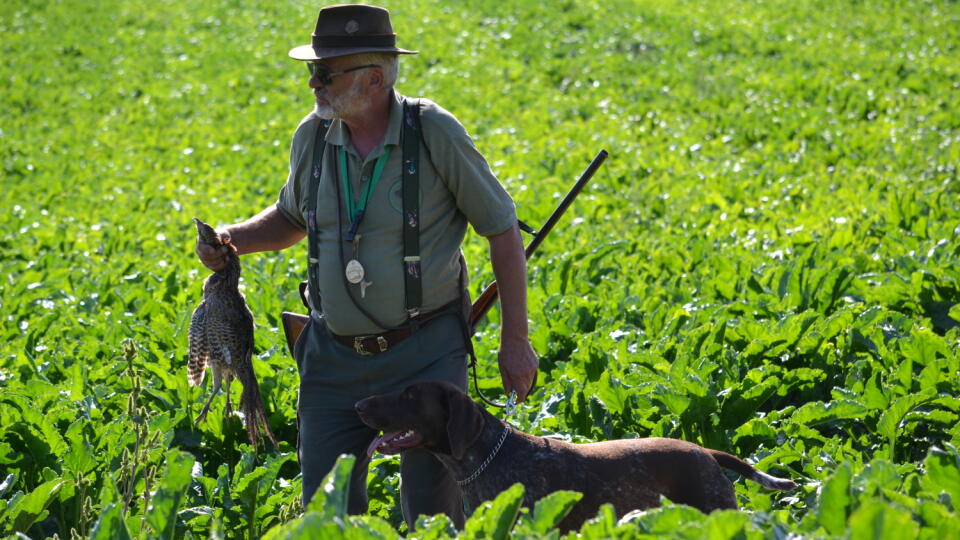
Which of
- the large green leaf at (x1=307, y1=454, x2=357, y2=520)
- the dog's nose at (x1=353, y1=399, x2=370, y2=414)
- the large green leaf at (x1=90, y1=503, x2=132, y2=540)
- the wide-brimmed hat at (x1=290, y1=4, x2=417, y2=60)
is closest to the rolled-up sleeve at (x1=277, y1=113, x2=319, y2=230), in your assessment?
the wide-brimmed hat at (x1=290, y1=4, x2=417, y2=60)

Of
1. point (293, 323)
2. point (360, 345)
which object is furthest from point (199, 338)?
point (360, 345)

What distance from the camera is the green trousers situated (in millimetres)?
4301

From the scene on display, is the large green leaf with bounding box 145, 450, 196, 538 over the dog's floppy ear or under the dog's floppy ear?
over

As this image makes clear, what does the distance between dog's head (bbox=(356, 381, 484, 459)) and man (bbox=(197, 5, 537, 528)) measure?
270 millimetres

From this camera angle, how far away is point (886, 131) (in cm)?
1450

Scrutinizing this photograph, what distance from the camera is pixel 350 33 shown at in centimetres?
416

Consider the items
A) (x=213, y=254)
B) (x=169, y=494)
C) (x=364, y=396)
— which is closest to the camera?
(x=169, y=494)

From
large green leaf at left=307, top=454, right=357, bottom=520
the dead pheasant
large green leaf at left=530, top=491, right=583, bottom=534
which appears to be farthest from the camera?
the dead pheasant

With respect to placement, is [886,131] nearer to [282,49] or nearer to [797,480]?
[797,480]

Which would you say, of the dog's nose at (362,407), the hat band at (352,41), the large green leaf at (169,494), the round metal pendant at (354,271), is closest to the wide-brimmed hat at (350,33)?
the hat band at (352,41)

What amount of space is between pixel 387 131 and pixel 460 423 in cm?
114

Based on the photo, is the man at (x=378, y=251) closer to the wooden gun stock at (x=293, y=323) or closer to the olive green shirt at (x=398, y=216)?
the olive green shirt at (x=398, y=216)

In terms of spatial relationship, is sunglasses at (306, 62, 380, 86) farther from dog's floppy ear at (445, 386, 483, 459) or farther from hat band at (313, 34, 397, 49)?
dog's floppy ear at (445, 386, 483, 459)

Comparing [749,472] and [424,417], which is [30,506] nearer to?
[424,417]
